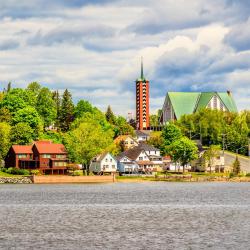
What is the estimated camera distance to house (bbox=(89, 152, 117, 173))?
170 meters

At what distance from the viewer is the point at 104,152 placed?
171625 mm

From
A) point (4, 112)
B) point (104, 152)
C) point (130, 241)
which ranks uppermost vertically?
point (4, 112)

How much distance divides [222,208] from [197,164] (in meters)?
115

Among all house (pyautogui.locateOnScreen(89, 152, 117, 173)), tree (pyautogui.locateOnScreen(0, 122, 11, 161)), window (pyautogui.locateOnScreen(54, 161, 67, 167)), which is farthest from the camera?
house (pyautogui.locateOnScreen(89, 152, 117, 173))

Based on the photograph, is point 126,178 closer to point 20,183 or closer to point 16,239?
point 20,183

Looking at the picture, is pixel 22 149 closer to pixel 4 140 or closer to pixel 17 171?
pixel 4 140

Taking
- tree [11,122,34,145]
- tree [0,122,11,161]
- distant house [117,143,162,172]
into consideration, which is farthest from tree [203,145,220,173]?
tree [0,122,11,161]

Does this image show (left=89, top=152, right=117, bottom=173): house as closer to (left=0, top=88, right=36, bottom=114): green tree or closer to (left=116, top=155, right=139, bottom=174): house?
(left=116, top=155, right=139, bottom=174): house

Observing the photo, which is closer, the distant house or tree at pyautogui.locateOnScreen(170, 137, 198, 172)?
tree at pyautogui.locateOnScreen(170, 137, 198, 172)

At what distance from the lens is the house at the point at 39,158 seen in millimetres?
157500

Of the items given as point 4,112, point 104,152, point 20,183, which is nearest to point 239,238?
point 20,183

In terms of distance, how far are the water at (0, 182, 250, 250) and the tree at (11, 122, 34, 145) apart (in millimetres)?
82647

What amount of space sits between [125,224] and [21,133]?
116 m

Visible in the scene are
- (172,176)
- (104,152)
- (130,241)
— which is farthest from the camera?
(104,152)
